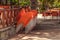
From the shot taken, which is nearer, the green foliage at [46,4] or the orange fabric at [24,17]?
the orange fabric at [24,17]

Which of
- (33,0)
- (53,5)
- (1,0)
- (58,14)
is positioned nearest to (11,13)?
(1,0)

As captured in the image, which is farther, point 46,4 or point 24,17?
point 46,4

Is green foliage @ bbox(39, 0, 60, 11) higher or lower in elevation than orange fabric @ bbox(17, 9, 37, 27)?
lower

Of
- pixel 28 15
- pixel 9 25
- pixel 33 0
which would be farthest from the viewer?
pixel 33 0

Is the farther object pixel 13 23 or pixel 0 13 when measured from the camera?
pixel 13 23

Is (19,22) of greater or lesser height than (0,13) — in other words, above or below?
below

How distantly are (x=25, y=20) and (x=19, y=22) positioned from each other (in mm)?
386

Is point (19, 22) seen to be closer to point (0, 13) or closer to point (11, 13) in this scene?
point (11, 13)

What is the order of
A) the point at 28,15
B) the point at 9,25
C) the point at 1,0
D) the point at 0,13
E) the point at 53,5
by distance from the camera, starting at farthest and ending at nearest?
1. the point at 53,5
2. the point at 1,0
3. the point at 28,15
4. the point at 9,25
5. the point at 0,13

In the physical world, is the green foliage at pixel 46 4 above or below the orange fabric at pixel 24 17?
below

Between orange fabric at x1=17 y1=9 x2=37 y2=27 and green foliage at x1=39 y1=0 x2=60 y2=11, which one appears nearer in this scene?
orange fabric at x1=17 y1=9 x2=37 y2=27

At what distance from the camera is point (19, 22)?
1201 cm

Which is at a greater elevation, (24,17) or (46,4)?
(24,17)

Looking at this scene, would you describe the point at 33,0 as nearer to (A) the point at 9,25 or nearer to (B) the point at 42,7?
(B) the point at 42,7
